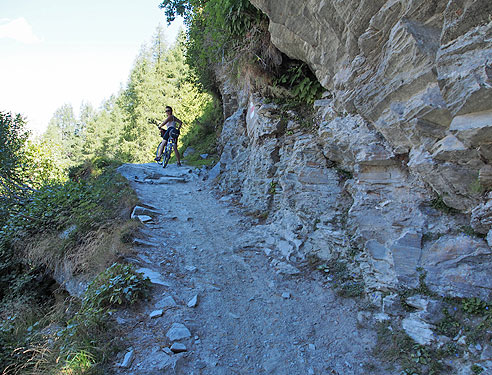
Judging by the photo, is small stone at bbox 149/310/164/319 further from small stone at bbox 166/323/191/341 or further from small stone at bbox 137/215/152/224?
small stone at bbox 137/215/152/224

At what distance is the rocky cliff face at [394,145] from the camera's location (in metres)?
3.01

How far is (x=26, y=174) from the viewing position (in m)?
11.4

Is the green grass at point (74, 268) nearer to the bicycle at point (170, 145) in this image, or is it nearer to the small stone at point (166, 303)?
the small stone at point (166, 303)

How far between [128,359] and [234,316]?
1.48 metres

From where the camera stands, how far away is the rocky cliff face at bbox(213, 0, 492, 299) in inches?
119

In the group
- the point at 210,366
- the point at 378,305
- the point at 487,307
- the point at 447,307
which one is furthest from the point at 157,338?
the point at 487,307

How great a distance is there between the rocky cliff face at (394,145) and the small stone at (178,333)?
2405mm

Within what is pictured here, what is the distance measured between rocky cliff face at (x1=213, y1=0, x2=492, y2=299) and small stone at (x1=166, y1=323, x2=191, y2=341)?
2405mm

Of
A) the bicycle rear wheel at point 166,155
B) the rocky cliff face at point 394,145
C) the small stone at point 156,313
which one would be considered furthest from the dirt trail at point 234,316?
the bicycle rear wheel at point 166,155

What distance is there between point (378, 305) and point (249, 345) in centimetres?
181

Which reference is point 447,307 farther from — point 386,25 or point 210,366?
point 386,25

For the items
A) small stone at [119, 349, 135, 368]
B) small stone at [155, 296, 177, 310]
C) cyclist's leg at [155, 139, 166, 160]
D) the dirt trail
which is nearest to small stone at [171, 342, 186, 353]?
the dirt trail

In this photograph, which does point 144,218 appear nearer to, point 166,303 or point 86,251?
point 86,251

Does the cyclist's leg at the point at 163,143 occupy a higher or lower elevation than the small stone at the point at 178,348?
higher
